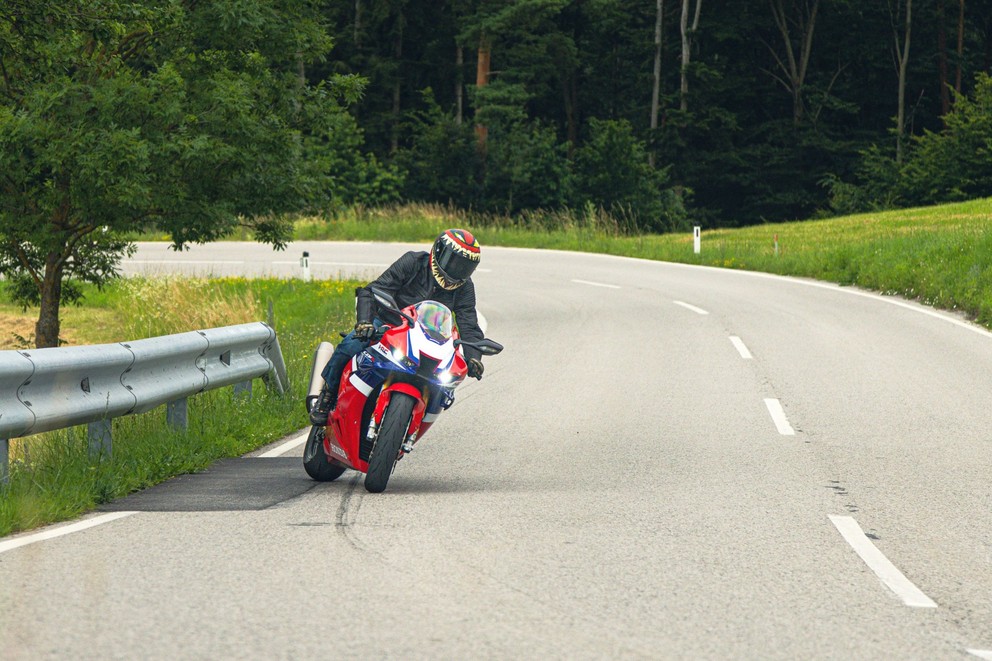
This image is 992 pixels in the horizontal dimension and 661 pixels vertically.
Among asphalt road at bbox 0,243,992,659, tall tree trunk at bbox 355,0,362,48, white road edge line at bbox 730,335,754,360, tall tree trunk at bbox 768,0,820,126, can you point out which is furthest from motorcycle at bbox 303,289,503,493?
tall tree trunk at bbox 768,0,820,126

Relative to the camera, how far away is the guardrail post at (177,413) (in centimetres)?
988

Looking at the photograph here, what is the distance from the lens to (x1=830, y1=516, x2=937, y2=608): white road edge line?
5699 mm

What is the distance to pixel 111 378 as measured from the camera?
28.3 feet

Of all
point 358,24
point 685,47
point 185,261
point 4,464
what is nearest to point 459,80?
point 358,24

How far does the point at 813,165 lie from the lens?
60.3 m

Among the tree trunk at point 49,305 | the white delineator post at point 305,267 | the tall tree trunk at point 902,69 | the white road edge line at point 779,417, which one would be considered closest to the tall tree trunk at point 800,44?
the tall tree trunk at point 902,69

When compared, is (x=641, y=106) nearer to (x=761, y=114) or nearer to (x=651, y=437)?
(x=761, y=114)

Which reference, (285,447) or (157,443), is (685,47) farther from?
(157,443)

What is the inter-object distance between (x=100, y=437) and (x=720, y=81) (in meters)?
54.9

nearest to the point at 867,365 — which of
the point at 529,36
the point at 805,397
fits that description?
the point at 805,397

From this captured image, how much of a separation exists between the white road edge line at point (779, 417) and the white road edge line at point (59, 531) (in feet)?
18.5

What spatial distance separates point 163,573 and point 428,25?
58.3 metres

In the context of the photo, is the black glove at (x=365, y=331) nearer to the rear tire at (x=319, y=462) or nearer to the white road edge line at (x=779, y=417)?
the rear tire at (x=319, y=462)

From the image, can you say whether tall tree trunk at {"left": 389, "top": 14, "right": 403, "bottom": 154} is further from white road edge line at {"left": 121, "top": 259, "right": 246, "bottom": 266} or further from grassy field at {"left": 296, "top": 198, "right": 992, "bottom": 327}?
white road edge line at {"left": 121, "top": 259, "right": 246, "bottom": 266}
